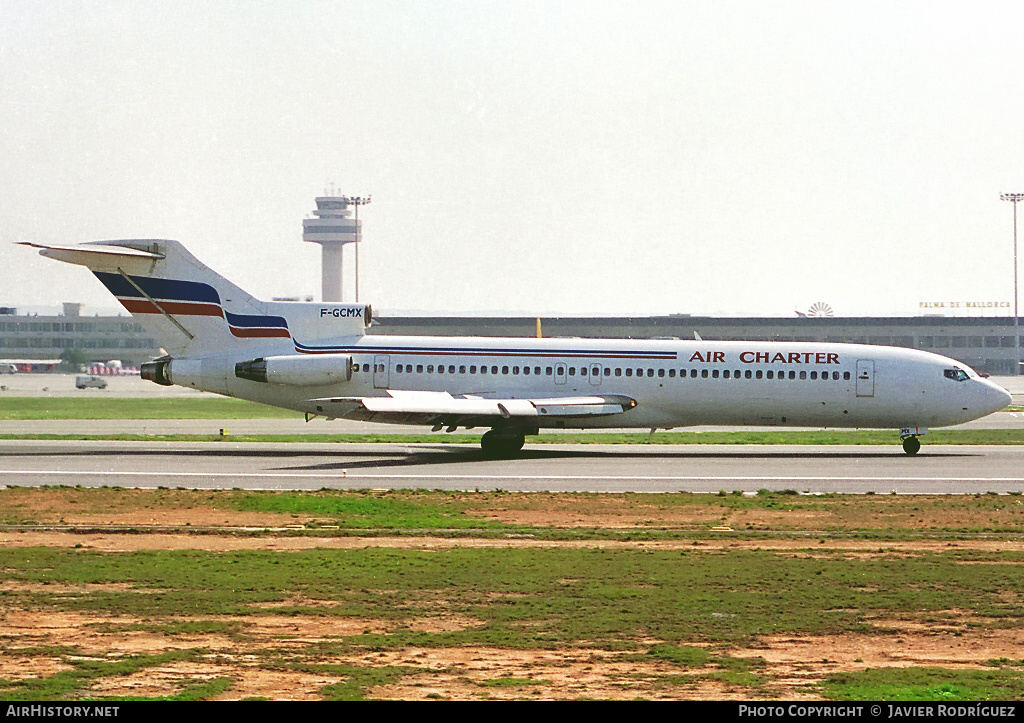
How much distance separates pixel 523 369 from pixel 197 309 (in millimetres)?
11057

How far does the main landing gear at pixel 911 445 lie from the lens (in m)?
36.5

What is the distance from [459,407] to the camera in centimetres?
3506

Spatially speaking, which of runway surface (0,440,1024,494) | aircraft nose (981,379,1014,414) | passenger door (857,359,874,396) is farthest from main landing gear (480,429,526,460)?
aircraft nose (981,379,1014,414)

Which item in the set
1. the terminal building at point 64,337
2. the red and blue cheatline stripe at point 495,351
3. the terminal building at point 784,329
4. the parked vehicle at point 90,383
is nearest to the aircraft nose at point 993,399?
the red and blue cheatline stripe at point 495,351

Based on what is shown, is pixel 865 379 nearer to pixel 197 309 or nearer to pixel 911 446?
pixel 911 446

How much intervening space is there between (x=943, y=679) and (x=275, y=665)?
6.64 metres

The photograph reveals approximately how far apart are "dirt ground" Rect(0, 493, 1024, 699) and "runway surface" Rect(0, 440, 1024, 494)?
13165 millimetres

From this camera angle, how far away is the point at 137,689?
1077cm

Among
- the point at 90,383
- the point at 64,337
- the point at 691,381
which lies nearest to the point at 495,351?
the point at 691,381

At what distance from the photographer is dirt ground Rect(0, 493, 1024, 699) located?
35.8 ft

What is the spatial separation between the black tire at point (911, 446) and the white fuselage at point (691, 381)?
4.26 ft

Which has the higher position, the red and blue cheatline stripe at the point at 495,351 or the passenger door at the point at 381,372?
the red and blue cheatline stripe at the point at 495,351

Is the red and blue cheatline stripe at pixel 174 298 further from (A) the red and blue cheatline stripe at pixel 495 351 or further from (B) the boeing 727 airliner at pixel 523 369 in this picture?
(A) the red and blue cheatline stripe at pixel 495 351

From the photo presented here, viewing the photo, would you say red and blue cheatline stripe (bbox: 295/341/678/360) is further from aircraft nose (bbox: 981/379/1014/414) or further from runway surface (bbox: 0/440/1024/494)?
aircraft nose (bbox: 981/379/1014/414)
